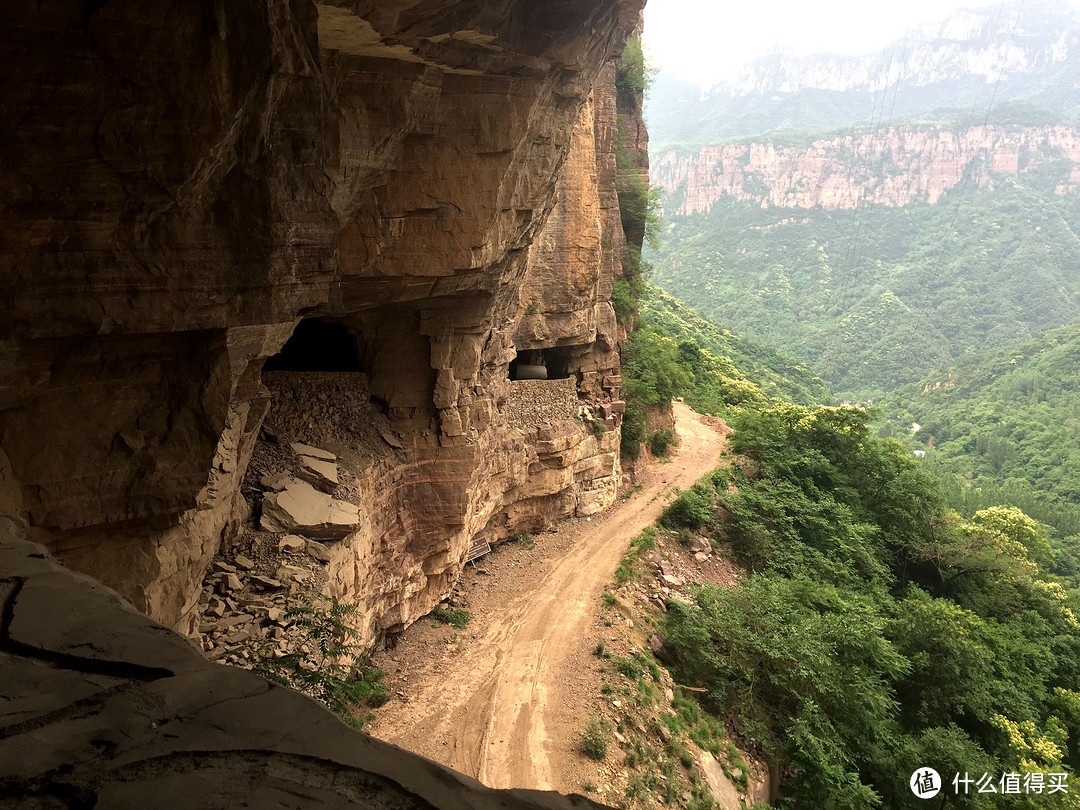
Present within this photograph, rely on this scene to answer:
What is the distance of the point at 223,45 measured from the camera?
4340mm

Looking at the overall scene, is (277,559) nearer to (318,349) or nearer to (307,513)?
(307,513)

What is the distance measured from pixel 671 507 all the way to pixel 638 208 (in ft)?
39.8

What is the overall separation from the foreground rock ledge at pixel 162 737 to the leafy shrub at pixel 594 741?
338 inches

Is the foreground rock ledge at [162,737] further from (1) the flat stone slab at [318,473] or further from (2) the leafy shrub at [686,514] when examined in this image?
(2) the leafy shrub at [686,514]

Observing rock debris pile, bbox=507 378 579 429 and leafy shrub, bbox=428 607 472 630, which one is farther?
rock debris pile, bbox=507 378 579 429

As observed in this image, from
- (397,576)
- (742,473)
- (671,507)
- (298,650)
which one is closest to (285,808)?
(298,650)

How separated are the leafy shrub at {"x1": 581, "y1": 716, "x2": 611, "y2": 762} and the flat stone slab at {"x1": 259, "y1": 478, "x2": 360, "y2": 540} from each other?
200 inches

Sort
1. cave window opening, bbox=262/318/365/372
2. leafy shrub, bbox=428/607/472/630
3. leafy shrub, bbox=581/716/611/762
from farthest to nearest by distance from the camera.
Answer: cave window opening, bbox=262/318/365/372
leafy shrub, bbox=428/607/472/630
leafy shrub, bbox=581/716/611/762

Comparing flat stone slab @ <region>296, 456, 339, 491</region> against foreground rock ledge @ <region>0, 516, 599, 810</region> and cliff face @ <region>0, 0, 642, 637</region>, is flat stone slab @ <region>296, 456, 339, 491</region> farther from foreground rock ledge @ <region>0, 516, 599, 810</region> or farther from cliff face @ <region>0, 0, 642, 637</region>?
foreground rock ledge @ <region>0, 516, 599, 810</region>

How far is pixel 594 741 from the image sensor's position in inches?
405

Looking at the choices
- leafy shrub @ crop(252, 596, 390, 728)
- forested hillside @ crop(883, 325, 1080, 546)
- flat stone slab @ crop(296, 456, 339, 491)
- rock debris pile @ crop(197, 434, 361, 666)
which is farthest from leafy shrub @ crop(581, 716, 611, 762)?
forested hillside @ crop(883, 325, 1080, 546)

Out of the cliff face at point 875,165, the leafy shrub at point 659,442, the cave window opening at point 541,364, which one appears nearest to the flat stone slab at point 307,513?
the cave window opening at point 541,364

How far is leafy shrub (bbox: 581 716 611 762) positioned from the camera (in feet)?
33.5

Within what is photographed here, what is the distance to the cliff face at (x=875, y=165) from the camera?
112 meters
